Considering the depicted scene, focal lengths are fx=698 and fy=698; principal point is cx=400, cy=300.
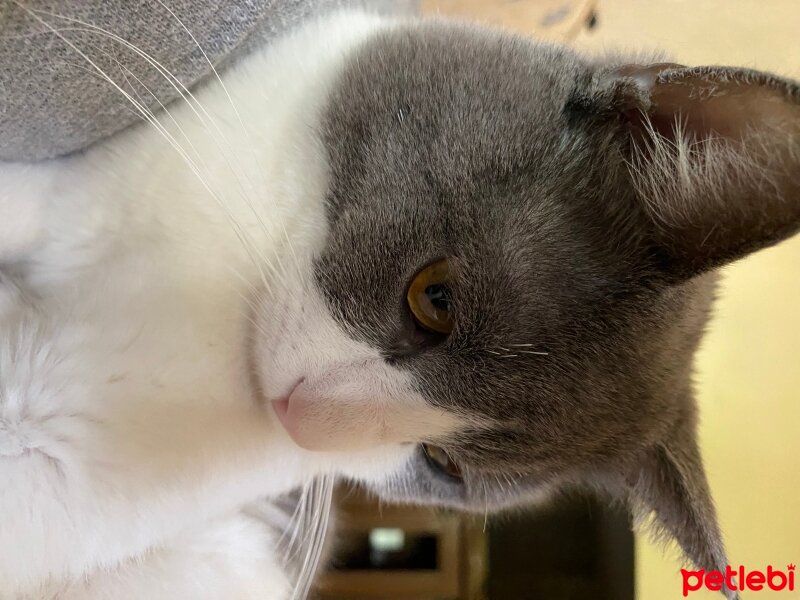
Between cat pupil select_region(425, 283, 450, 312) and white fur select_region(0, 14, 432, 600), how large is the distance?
0.30 feet

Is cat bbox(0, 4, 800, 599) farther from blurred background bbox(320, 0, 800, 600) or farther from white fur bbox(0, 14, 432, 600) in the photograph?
blurred background bbox(320, 0, 800, 600)

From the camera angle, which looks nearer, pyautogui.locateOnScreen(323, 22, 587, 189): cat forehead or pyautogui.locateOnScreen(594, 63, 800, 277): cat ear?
pyautogui.locateOnScreen(594, 63, 800, 277): cat ear

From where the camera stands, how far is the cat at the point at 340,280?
729 mm

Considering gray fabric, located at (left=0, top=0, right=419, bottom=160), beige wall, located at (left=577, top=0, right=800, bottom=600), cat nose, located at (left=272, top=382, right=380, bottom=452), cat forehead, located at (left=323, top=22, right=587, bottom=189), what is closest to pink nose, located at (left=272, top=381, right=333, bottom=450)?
cat nose, located at (left=272, top=382, right=380, bottom=452)

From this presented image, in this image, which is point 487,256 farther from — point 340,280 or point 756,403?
point 756,403

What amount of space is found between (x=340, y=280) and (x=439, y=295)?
11cm

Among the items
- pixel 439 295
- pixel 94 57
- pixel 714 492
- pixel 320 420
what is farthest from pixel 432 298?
pixel 714 492

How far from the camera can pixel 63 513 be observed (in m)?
0.74

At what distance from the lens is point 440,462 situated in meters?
0.98

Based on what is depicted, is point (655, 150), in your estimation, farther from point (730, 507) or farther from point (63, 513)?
point (730, 507)

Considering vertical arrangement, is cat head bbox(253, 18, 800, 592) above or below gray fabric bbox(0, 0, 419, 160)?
below

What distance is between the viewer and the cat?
2.39ft

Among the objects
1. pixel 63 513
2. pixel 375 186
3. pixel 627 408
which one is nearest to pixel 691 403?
pixel 627 408

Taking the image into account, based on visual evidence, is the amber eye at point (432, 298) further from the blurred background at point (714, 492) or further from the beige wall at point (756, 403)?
the beige wall at point (756, 403)
